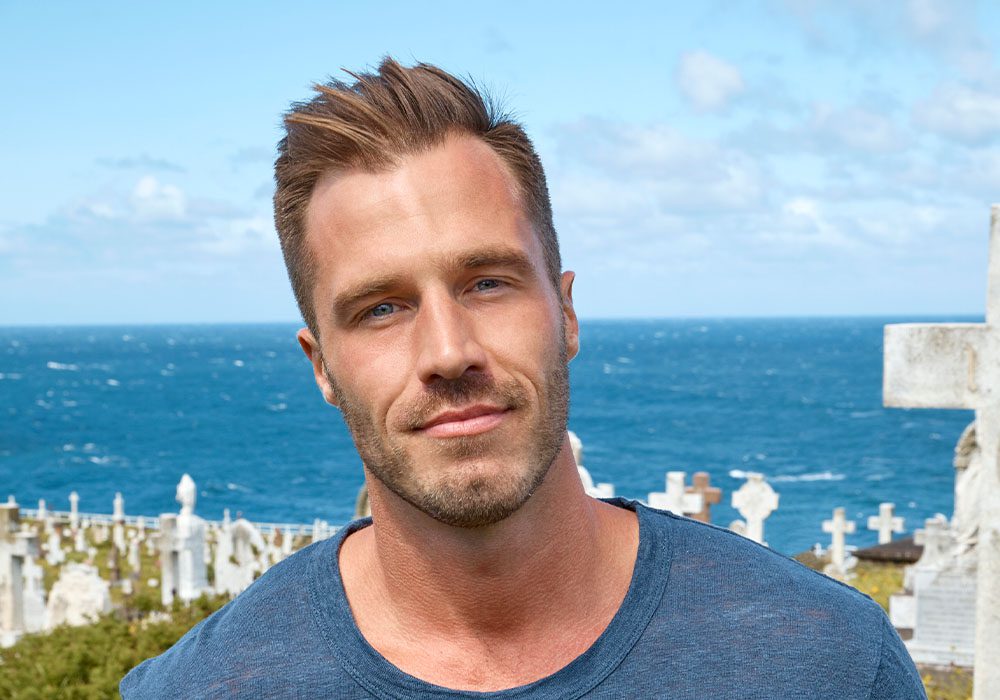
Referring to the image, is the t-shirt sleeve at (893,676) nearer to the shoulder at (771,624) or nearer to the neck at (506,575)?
the shoulder at (771,624)

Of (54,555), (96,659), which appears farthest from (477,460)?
(54,555)

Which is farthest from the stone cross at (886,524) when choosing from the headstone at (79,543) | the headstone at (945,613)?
the headstone at (79,543)

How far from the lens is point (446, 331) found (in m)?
1.85

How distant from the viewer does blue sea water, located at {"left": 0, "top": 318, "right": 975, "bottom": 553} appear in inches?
2045

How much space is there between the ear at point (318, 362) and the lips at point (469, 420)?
0.99ft

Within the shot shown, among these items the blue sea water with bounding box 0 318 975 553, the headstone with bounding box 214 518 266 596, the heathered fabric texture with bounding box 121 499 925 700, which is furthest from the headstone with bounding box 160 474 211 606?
the blue sea water with bounding box 0 318 975 553

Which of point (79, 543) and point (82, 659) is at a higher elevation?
point (82, 659)

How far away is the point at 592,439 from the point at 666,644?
228 feet

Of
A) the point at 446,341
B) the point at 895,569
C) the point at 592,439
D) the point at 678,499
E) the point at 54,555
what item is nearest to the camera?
the point at 446,341

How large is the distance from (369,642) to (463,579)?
0.79ft

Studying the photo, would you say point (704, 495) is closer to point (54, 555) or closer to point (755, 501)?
point (755, 501)

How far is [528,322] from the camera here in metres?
1.91

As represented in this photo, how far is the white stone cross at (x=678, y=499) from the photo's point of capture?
32.7 ft

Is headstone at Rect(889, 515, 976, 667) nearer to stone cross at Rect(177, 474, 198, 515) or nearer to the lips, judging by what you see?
stone cross at Rect(177, 474, 198, 515)
